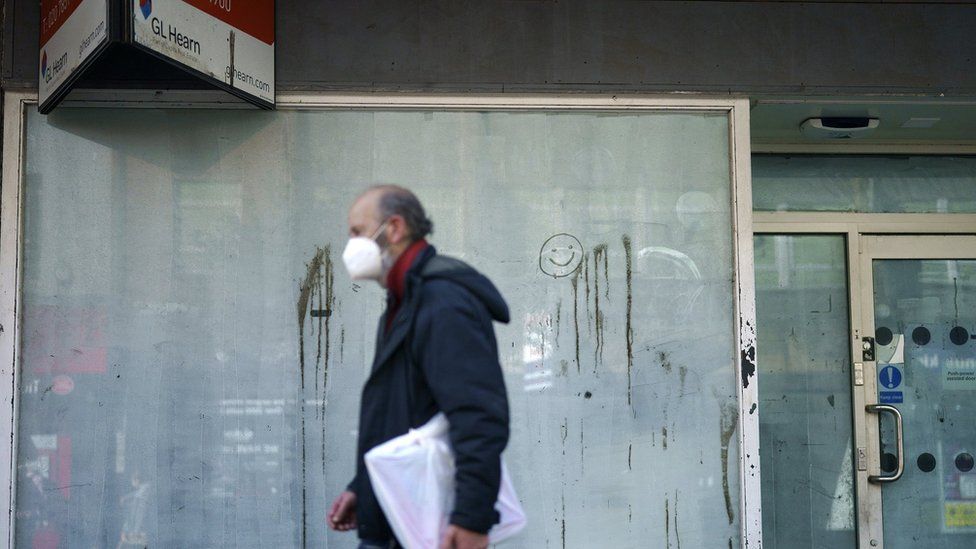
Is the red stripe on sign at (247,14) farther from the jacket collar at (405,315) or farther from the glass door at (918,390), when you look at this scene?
the glass door at (918,390)

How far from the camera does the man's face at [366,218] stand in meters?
2.74

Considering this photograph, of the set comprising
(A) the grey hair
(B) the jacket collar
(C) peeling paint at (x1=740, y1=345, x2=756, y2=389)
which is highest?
(A) the grey hair

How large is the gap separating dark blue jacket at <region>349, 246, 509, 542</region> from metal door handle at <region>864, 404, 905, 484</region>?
3.84 m

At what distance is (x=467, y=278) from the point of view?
8.62 feet

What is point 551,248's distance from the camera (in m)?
4.86

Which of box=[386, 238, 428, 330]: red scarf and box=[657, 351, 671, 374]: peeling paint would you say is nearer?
box=[386, 238, 428, 330]: red scarf

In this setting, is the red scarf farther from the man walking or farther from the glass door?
the glass door

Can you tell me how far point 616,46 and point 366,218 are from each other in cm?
257

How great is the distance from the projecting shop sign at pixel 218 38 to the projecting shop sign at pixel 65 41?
19cm

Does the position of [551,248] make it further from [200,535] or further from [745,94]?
[200,535]

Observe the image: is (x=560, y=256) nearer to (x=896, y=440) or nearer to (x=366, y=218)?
(x=366, y=218)

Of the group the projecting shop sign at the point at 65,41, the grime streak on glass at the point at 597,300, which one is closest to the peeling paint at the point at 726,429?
the grime streak on glass at the point at 597,300

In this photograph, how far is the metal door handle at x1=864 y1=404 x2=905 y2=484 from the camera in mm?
5742

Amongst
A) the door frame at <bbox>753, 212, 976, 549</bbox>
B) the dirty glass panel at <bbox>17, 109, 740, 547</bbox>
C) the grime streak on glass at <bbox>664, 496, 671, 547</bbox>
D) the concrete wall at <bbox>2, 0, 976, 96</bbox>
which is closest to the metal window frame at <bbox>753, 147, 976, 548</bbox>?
the door frame at <bbox>753, 212, 976, 549</bbox>
